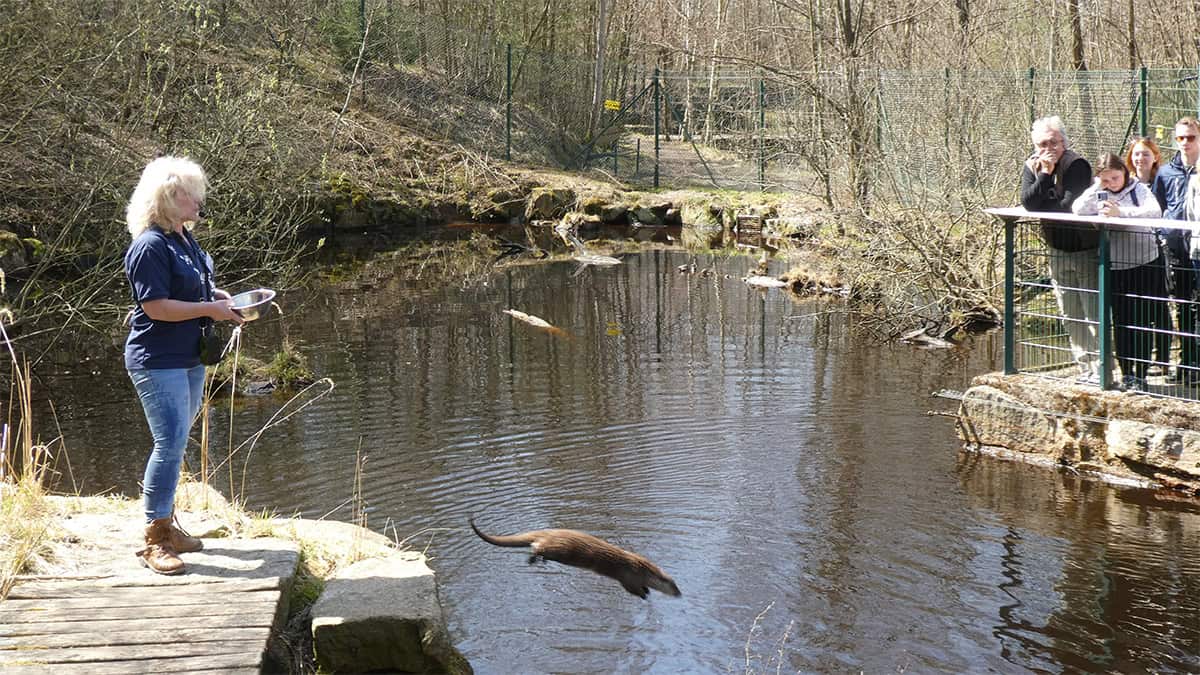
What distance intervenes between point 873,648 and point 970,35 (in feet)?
39.3

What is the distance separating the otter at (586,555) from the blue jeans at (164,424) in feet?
4.30

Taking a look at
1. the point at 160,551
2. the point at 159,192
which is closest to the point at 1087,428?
the point at 160,551

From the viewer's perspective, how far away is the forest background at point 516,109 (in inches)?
486

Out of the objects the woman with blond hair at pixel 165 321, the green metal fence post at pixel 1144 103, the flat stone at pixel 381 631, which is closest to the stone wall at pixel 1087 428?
the flat stone at pixel 381 631

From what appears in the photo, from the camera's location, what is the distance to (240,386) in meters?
12.6

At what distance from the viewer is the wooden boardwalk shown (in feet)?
15.1

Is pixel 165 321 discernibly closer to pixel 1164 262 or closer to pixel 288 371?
pixel 1164 262

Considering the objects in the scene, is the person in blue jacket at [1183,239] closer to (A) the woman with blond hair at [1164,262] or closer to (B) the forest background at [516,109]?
(A) the woman with blond hair at [1164,262]

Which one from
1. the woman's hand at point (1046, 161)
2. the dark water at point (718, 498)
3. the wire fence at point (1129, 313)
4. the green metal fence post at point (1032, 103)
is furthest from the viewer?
the green metal fence post at point (1032, 103)

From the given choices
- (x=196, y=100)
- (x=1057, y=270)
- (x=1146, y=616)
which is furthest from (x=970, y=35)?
(x=1146, y=616)

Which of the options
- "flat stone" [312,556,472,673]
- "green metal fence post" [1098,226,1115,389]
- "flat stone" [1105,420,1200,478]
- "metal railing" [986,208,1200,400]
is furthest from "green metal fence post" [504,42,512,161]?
"flat stone" [312,556,472,673]

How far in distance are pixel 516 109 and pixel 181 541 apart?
27955 millimetres

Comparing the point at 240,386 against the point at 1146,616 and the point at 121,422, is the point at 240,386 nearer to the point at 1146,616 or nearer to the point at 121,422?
the point at 121,422

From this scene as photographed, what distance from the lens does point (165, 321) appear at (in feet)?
17.8
